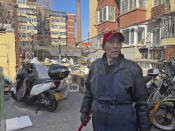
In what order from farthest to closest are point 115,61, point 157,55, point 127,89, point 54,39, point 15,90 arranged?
point 54,39, point 157,55, point 15,90, point 115,61, point 127,89

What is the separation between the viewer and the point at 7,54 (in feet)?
20.5

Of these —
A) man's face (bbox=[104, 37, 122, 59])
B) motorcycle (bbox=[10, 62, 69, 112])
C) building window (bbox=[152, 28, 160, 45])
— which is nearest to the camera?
man's face (bbox=[104, 37, 122, 59])

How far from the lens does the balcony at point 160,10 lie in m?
8.58

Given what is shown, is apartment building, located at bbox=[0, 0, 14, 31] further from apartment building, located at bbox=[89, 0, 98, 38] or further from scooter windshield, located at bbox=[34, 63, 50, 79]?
apartment building, located at bbox=[89, 0, 98, 38]

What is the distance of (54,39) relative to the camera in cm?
4606

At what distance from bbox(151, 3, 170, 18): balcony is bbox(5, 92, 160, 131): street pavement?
7764 mm

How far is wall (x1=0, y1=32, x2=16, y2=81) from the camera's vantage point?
6.20m

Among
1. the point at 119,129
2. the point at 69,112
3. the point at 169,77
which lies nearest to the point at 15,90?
the point at 69,112

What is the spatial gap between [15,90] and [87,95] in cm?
316

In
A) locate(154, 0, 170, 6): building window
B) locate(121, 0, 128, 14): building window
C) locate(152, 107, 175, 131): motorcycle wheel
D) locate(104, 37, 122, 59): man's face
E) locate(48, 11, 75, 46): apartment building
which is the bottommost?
locate(152, 107, 175, 131): motorcycle wheel

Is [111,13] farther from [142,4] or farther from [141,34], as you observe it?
[141,34]

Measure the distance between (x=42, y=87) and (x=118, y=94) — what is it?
2622 mm

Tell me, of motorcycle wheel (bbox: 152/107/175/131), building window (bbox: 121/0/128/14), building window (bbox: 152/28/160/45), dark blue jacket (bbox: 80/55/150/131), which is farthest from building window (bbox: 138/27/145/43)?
dark blue jacket (bbox: 80/55/150/131)

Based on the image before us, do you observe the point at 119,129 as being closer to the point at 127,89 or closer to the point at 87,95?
the point at 127,89
